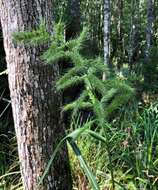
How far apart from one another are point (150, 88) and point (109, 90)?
36.0 feet

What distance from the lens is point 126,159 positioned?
4.38m

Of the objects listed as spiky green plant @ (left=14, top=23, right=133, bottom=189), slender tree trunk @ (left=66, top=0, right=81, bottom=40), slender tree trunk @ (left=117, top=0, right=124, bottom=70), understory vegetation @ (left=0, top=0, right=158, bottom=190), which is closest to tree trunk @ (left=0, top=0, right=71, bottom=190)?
understory vegetation @ (left=0, top=0, right=158, bottom=190)

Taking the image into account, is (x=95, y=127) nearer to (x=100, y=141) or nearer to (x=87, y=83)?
(x=100, y=141)

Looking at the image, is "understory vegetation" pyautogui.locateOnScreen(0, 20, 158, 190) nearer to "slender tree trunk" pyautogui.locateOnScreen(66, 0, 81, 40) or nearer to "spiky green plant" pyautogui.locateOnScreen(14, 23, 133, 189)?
"spiky green plant" pyautogui.locateOnScreen(14, 23, 133, 189)

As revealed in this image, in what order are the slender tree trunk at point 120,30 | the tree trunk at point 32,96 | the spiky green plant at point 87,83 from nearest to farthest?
the spiky green plant at point 87,83 → the tree trunk at point 32,96 → the slender tree trunk at point 120,30

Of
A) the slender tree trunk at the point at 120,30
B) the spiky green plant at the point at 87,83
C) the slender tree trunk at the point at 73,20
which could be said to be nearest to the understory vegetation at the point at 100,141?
the spiky green plant at the point at 87,83

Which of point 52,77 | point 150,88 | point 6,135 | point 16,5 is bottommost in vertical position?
point 150,88

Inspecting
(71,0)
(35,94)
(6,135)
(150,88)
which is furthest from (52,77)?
(150,88)

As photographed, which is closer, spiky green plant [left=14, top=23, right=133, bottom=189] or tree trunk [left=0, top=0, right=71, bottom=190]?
spiky green plant [left=14, top=23, right=133, bottom=189]

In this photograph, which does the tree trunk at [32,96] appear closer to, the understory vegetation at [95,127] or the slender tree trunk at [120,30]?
the understory vegetation at [95,127]

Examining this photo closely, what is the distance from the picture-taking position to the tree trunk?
325cm

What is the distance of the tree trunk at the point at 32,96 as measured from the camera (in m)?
3.25

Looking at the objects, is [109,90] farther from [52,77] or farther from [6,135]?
[6,135]

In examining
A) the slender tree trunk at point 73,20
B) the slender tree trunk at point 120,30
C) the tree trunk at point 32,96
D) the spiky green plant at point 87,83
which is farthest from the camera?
the slender tree trunk at point 120,30
